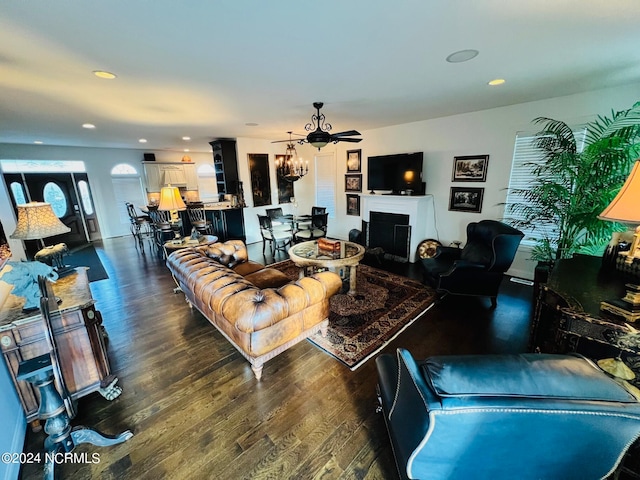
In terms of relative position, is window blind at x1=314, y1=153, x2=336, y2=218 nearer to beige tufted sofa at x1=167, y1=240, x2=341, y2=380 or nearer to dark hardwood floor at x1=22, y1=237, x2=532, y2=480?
dark hardwood floor at x1=22, y1=237, x2=532, y2=480

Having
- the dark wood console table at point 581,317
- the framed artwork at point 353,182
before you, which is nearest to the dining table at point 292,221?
the framed artwork at point 353,182

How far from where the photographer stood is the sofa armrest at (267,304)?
6.26 ft

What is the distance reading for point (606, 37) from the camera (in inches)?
75.3

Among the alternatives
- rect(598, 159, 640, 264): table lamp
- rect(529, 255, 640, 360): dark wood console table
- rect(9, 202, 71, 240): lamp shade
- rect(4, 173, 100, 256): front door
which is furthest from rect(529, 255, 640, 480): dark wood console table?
rect(4, 173, 100, 256): front door

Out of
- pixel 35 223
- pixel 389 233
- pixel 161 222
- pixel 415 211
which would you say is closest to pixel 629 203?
pixel 415 211

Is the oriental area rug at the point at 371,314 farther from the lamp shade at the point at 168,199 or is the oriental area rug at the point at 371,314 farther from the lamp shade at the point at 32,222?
the lamp shade at the point at 32,222

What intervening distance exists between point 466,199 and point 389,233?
60.3 inches

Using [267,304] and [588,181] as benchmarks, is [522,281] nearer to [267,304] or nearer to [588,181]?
[588,181]

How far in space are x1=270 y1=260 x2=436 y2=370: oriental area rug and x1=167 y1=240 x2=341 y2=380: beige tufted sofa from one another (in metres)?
0.28

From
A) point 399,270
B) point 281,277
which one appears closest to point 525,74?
point 399,270

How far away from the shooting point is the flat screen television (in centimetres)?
489

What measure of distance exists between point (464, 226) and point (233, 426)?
4.61 metres

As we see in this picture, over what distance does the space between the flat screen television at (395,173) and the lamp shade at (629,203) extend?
11.4 feet

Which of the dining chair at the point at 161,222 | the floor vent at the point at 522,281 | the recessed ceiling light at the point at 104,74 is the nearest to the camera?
the recessed ceiling light at the point at 104,74
